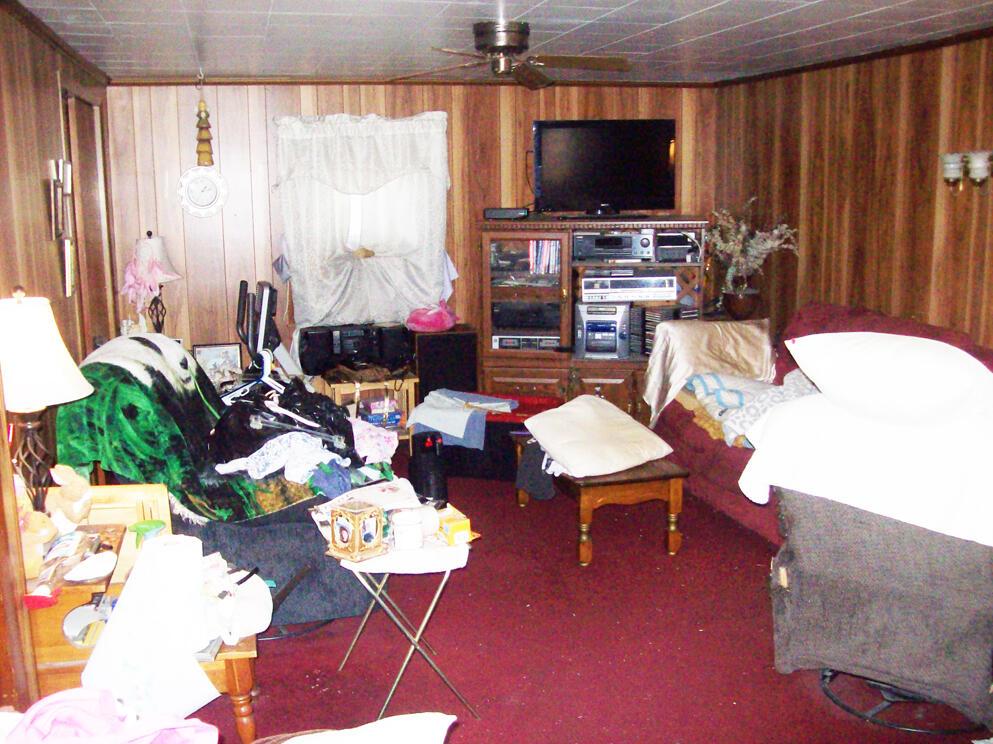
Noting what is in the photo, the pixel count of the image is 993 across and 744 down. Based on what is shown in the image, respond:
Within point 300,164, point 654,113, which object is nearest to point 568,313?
point 654,113

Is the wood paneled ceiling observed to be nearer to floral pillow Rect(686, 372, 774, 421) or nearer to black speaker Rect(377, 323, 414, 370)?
black speaker Rect(377, 323, 414, 370)

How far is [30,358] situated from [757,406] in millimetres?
2932

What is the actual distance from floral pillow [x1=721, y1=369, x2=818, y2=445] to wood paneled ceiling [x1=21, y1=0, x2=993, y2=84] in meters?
1.57

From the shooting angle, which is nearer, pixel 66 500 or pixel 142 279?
pixel 66 500

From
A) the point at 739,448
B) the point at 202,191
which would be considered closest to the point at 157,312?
the point at 202,191

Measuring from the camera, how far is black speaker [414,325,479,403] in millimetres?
5723

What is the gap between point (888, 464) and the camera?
→ 229 cm

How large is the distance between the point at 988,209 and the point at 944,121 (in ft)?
1.62

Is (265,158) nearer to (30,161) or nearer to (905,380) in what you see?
(30,161)

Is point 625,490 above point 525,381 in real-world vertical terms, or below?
below

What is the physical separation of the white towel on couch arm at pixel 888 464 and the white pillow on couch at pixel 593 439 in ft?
4.59

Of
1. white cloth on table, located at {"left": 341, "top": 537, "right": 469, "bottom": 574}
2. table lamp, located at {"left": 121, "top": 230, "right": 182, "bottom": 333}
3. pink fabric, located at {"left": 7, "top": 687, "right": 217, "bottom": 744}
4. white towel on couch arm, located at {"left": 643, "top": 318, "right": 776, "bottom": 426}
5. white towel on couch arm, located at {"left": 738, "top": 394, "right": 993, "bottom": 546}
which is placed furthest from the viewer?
table lamp, located at {"left": 121, "top": 230, "right": 182, "bottom": 333}

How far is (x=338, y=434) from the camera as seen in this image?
375 cm

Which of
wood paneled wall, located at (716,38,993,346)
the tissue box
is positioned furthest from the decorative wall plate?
the tissue box
